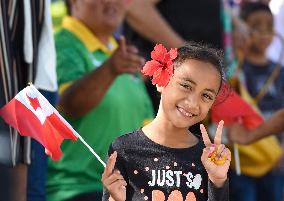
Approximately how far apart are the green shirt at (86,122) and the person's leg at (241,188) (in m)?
1.22

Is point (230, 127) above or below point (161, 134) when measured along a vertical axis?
below

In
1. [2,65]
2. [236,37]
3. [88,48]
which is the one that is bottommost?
[236,37]

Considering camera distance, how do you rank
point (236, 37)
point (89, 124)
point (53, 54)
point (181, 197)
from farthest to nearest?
point (236, 37)
point (89, 124)
point (53, 54)
point (181, 197)

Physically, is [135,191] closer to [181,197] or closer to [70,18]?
[181,197]

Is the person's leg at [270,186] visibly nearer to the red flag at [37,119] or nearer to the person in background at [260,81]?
the person in background at [260,81]

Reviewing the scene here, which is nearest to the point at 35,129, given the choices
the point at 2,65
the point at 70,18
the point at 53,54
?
the point at 2,65

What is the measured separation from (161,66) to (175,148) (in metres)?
0.31

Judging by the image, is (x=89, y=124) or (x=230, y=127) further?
(x=230, y=127)

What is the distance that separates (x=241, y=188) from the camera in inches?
244

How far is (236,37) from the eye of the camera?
6949 mm

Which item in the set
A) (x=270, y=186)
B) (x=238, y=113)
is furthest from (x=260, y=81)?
(x=238, y=113)

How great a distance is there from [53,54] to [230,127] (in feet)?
4.42

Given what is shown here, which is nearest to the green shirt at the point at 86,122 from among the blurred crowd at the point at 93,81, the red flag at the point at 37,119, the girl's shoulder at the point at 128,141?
the blurred crowd at the point at 93,81

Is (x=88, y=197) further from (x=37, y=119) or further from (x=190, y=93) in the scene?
(x=190, y=93)
